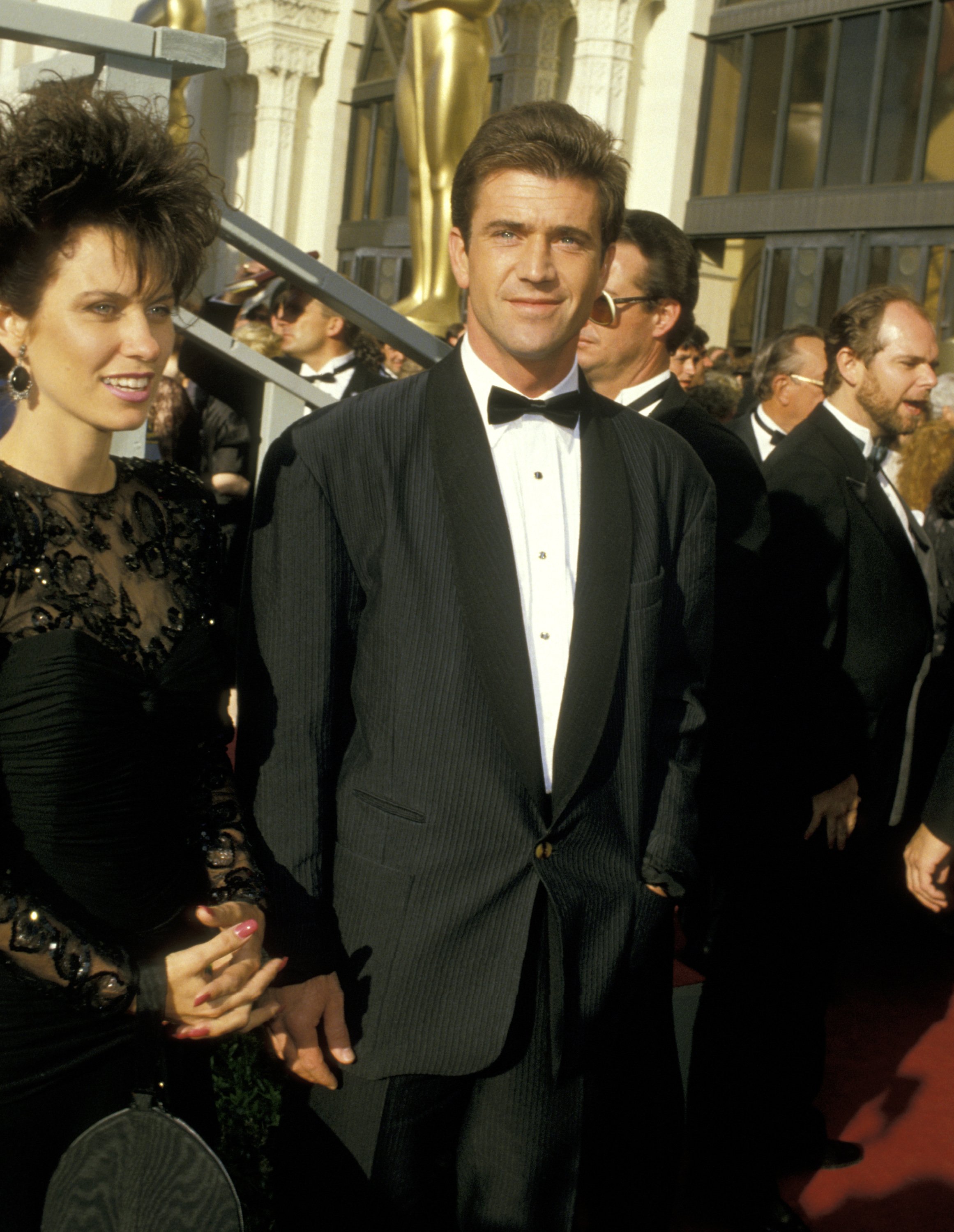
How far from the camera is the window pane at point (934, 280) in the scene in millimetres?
12680

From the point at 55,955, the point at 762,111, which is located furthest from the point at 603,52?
the point at 55,955

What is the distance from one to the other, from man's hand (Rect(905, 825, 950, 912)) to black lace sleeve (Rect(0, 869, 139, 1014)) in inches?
69.3

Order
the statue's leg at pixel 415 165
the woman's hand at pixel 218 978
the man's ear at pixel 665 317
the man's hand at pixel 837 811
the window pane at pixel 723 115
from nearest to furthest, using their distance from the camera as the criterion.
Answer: the woman's hand at pixel 218 978 → the man's hand at pixel 837 811 → the man's ear at pixel 665 317 → the statue's leg at pixel 415 165 → the window pane at pixel 723 115

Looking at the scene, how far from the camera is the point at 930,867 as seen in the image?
2.72 m

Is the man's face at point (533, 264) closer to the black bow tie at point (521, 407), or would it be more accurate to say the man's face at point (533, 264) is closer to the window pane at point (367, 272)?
the black bow tie at point (521, 407)

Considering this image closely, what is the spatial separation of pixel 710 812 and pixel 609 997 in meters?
1.01

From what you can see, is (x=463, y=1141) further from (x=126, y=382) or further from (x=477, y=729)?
(x=126, y=382)

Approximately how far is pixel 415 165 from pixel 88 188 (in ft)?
22.0

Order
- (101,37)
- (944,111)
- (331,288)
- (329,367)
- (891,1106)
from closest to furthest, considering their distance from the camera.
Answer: (101,37) → (891,1106) → (331,288) → (329,367) → (944,111)

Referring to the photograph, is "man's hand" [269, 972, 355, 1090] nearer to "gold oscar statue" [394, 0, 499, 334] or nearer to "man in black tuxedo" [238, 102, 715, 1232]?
"man in black tuxedo" [238, 102, 715, 1232]

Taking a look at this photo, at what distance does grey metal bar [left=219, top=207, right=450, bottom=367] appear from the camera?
368 cm

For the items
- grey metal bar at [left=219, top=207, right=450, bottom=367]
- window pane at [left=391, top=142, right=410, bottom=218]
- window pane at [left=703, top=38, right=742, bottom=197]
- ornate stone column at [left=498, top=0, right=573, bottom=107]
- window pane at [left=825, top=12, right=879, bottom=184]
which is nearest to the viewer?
Answer: grey metal bar at [left=219, top=207, right=450, bottom=367]

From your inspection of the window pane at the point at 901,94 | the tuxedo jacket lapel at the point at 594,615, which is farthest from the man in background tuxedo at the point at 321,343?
the window pane at the point at 901,94

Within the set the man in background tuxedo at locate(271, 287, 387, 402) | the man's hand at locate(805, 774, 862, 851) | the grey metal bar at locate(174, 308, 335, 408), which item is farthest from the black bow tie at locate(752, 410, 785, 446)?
the man's hand at locate(805, 774, 862, 851)
